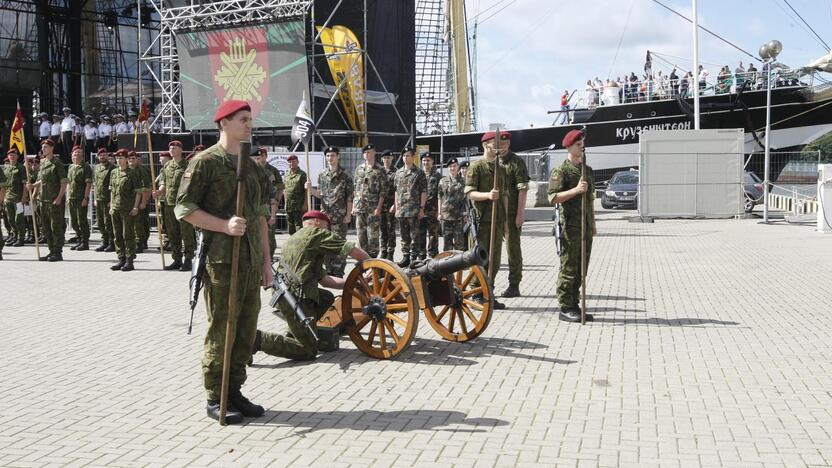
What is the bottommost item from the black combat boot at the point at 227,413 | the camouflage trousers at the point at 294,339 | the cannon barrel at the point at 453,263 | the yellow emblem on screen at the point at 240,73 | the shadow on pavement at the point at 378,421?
the shadow on pavement at the point at 378,421

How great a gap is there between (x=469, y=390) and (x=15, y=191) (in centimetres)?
1392

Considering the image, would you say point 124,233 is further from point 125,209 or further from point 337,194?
point 337,194

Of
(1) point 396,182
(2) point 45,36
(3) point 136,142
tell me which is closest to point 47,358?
(1) point 396,182

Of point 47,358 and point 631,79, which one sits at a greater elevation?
point 631,79

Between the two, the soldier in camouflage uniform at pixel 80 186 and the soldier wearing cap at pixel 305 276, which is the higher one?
the soldier in camouflage uniform at pixel 80 186

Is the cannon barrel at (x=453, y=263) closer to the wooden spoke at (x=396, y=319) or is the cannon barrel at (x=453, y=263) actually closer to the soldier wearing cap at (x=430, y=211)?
the wooden spoke at (x=396, y=319)

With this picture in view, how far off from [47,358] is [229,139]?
3.04 m

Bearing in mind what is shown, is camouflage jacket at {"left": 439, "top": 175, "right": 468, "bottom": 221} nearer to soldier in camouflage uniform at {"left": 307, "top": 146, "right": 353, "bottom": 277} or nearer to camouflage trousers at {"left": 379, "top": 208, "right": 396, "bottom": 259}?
camouflage trousers at {"left": 379, "top": 208, "right": 396, "bottom": 259}

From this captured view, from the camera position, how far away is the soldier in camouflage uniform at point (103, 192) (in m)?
15.3

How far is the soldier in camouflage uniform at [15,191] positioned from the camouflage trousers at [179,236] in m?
5.42

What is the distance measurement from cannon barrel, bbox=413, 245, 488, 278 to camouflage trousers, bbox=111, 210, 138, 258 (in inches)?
298

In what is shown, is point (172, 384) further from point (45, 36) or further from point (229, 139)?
point (45, 36)

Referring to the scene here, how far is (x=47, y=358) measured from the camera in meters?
6.80

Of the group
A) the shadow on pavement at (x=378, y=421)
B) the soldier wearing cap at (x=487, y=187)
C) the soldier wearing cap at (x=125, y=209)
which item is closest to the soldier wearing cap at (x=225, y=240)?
the shadow on pavement at (x=378, y=421)
